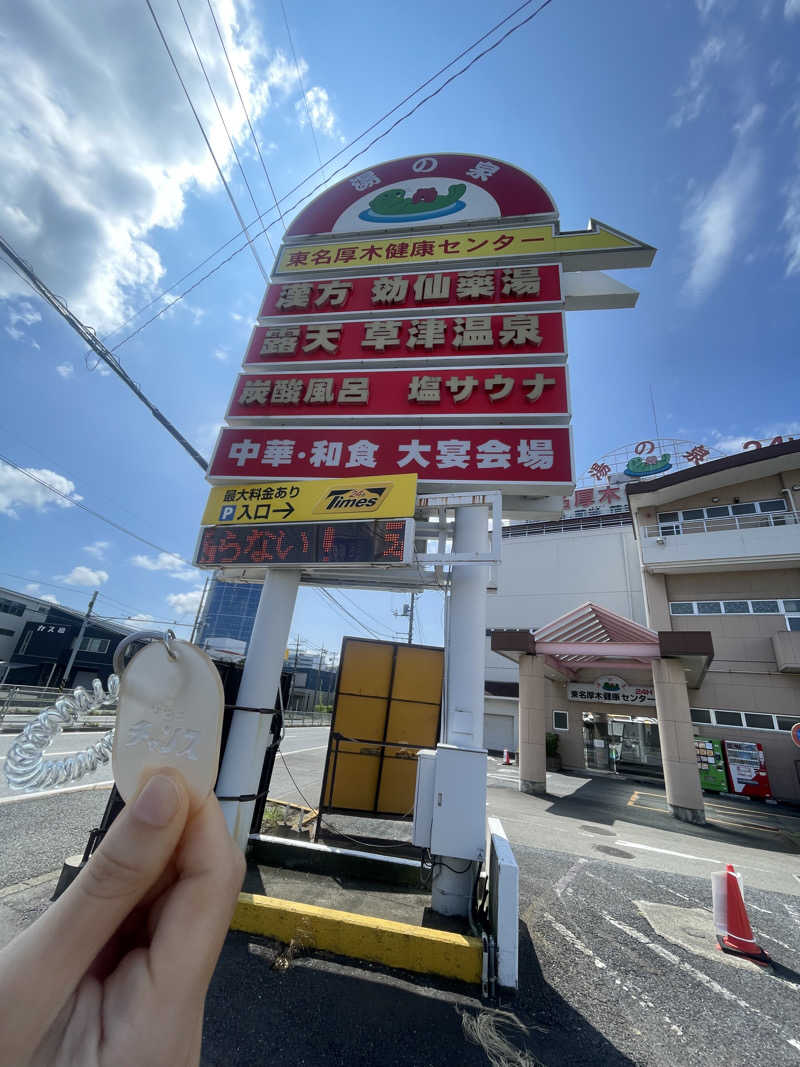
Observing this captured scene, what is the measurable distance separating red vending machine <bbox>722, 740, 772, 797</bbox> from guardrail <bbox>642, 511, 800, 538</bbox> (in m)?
7.85

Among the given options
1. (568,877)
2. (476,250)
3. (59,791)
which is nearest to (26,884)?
(59,791)

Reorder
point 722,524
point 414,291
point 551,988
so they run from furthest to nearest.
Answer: point 722,524 → point 414,291 → point 551,988

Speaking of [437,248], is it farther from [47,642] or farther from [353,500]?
[47,642]

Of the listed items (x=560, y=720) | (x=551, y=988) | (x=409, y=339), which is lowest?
(x=551, y=988)

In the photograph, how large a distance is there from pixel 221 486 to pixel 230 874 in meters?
5.17

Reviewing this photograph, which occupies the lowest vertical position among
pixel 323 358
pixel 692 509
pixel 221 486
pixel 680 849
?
pixel 680 849

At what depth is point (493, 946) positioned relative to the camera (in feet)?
10.7

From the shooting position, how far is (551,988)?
3.26 m

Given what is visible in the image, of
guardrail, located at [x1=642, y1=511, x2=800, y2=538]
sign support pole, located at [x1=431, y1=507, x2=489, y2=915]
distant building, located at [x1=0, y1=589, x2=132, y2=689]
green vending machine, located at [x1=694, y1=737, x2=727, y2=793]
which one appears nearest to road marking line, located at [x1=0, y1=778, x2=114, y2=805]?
sign support pole, located at [x1=431, y1=507, x2=489, y2=915]

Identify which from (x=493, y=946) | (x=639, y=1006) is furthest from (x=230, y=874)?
(x=639, y=1006)

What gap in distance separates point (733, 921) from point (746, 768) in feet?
47.7

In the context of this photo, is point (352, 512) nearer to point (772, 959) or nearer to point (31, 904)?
point (31, 904)

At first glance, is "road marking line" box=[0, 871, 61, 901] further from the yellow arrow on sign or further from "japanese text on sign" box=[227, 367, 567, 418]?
the yellow arrow on sign

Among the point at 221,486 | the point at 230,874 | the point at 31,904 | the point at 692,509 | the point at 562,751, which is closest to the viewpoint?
the point at 230,874
